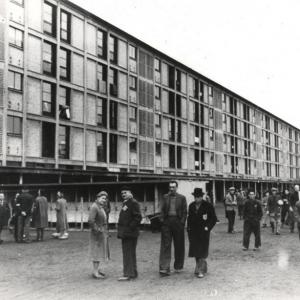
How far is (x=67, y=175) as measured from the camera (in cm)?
2972

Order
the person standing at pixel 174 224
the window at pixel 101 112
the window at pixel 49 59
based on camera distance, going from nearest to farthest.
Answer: the person standing at pixel 174 224
the window at pixel 49 59
the window at pixel 101 112

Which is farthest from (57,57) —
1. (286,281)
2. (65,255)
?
(286,281)

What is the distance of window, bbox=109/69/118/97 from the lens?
1377 inches

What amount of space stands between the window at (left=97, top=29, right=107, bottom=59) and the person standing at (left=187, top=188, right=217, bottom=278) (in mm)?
26269

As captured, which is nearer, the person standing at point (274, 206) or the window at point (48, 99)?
the person standing at point (274, 206)

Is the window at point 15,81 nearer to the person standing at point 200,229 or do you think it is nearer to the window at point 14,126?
the window at point 14,126

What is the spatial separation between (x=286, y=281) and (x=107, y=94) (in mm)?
27499

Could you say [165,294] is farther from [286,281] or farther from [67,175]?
[67,175]

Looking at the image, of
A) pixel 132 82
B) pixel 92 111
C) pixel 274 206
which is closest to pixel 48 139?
pixel 92 111

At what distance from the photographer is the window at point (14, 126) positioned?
2678 centimetres

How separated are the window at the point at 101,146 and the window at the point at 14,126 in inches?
286

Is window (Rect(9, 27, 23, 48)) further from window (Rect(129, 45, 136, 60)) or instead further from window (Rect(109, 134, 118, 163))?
window (Rect(129, 45, 136, 60))

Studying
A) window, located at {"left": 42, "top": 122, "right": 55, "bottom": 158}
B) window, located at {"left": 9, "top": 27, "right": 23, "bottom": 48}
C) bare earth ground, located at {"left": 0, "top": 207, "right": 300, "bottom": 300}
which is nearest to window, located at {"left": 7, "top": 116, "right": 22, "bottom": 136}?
window, located at {"left": 42, "top": 122, "right": 55, "bottom": 158}

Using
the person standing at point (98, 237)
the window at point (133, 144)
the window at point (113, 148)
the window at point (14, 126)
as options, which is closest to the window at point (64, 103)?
the window at point (14, 126)
